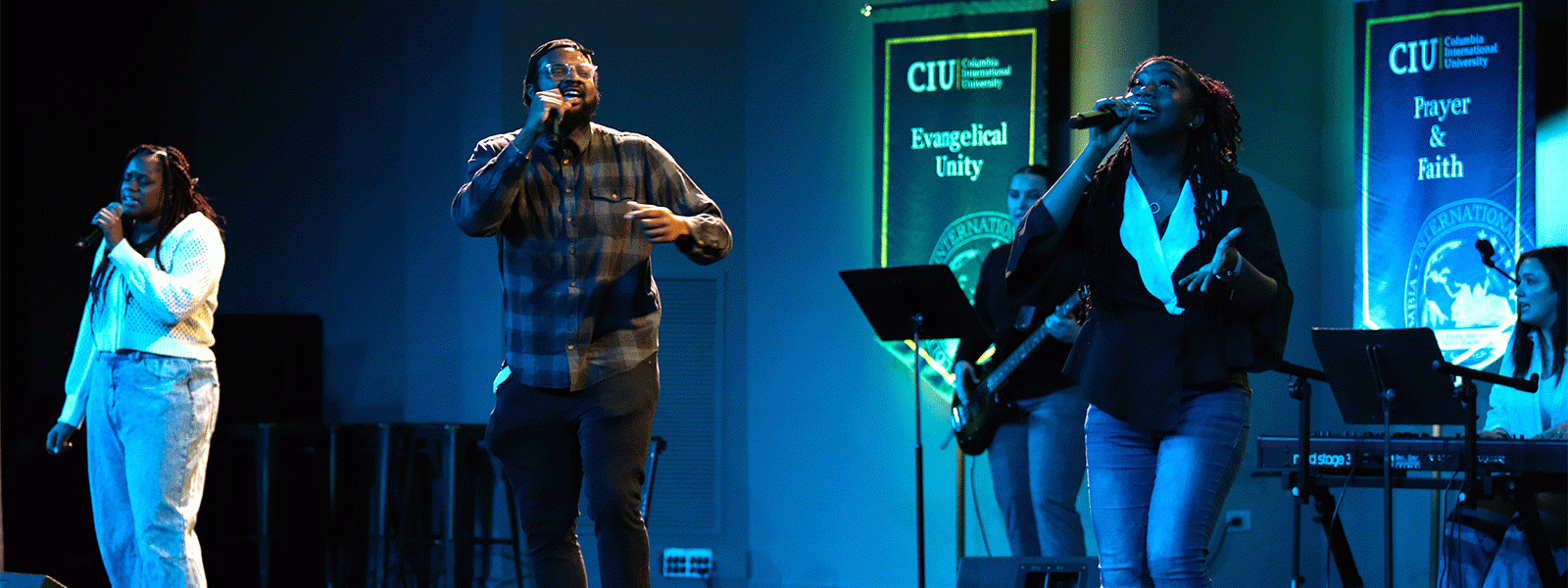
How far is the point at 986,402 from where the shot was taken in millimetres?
4469

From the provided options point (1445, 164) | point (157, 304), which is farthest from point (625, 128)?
point (1445, 164)

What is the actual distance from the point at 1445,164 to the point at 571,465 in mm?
3874

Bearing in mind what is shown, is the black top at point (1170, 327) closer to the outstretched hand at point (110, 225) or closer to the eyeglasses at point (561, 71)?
the eyeglasses at point (561, 71)

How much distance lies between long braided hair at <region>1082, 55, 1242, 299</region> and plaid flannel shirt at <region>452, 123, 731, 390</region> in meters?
0.80

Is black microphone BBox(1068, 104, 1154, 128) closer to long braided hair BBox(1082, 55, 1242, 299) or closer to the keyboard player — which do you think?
long braided hair BBox(1082, 55, 1242, 299)

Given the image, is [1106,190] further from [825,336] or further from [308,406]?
[308,406]

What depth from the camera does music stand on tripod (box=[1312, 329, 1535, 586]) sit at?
12.4 feet

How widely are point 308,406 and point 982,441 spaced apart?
324 cm

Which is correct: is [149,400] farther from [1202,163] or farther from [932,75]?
[932,75]

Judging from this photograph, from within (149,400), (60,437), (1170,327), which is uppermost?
(1170,327)

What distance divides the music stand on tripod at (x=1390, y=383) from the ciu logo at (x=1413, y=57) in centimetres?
169

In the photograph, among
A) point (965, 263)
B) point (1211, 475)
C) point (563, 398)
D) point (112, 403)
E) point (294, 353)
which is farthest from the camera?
point (294, 353)

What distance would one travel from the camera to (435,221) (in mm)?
6035

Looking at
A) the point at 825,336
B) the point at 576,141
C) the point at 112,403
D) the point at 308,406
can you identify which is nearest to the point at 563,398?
the point at 576,141
